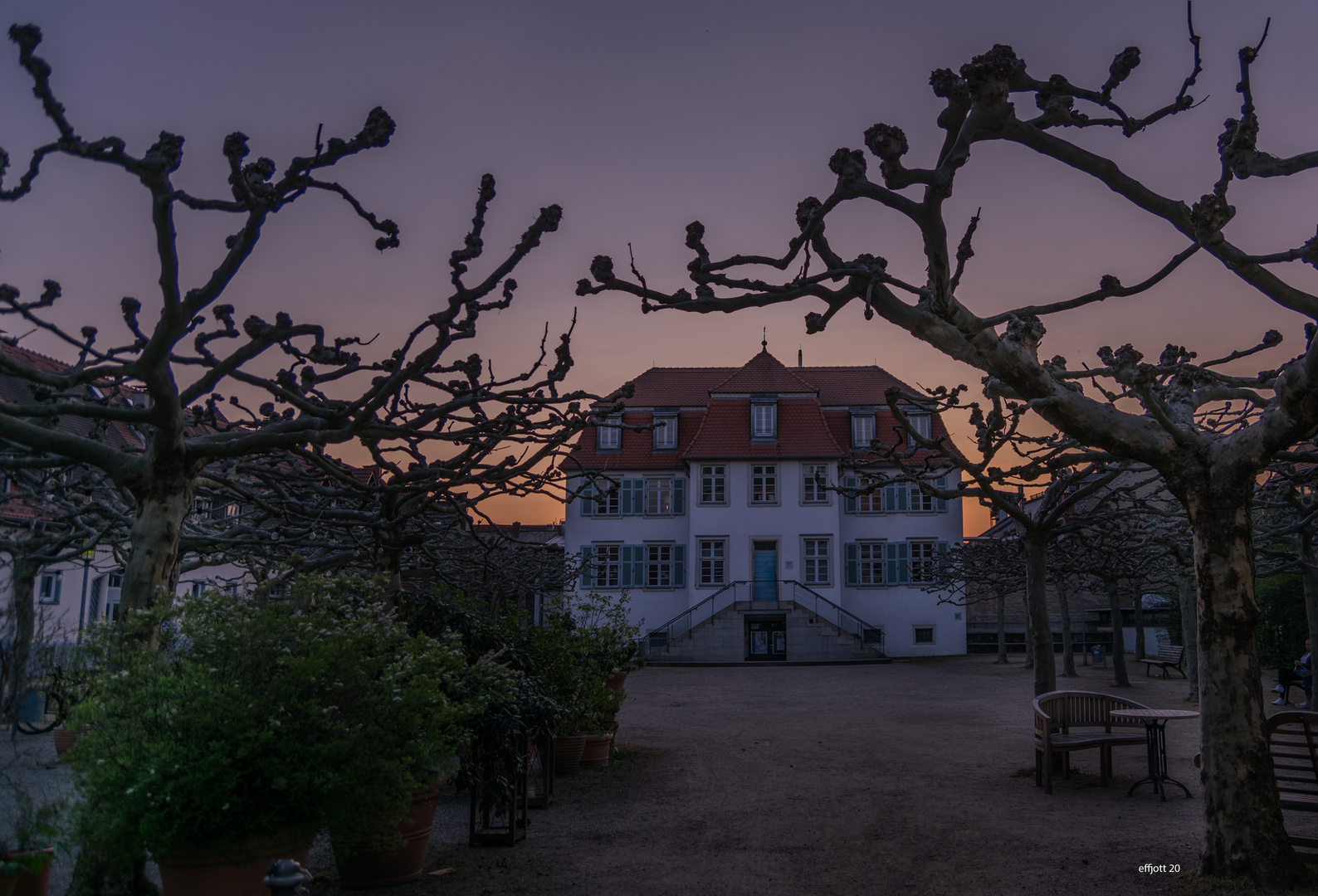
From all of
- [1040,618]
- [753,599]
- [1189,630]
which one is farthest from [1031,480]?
[753,599]

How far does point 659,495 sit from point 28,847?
114 ft

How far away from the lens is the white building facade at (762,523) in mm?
37406

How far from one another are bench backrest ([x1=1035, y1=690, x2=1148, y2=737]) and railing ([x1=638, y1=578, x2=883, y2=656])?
25.5m

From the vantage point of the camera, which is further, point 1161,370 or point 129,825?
point 1161,370

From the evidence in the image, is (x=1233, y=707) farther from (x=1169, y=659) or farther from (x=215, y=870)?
(x=1169, y=659)

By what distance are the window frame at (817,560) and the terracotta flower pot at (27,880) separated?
33620mm

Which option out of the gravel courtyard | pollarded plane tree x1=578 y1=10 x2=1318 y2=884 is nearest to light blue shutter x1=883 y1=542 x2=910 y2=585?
the gravel courtyard

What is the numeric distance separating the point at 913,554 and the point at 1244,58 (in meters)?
34.5

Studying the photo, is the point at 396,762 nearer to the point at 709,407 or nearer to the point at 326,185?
the point at 326,185

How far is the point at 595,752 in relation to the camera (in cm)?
1136

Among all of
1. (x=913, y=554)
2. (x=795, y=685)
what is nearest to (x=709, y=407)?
(x=913, y=554)

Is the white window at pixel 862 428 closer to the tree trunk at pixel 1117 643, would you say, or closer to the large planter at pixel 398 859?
the tree trunk at pixel 1117 643

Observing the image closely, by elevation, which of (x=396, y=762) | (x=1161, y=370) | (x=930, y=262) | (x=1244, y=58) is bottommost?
(x=396, y=762)

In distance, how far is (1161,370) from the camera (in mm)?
6723
